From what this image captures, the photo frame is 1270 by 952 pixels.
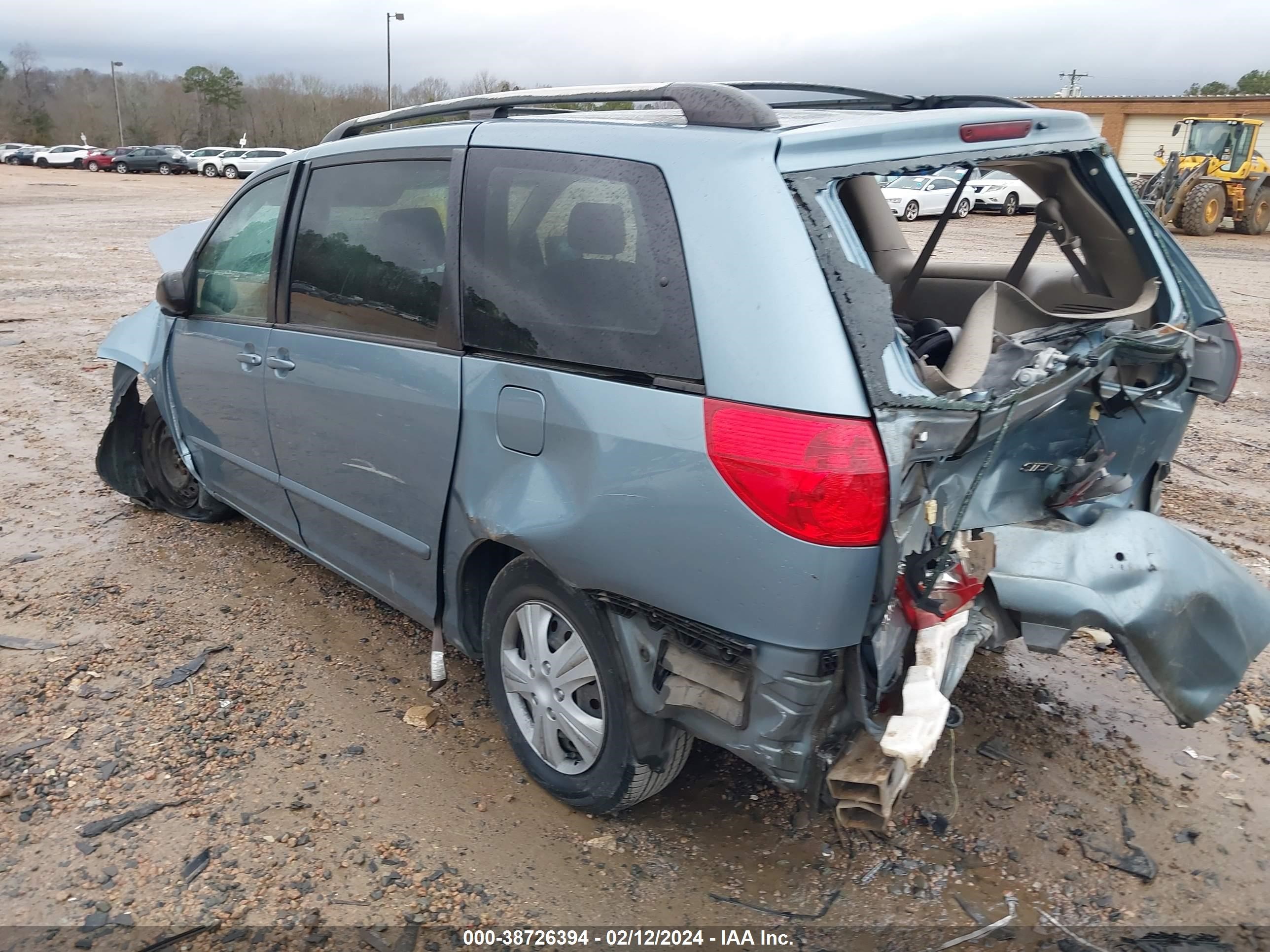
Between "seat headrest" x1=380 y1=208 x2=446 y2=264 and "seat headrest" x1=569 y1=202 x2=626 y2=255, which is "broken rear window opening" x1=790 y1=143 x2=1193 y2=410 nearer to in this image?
"seat headrest" x1=569 y1=202 x2=626 y2=255

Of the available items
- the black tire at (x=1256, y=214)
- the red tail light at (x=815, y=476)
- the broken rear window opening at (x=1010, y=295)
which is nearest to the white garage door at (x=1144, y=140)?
the black tire at (x=1256, y=214)

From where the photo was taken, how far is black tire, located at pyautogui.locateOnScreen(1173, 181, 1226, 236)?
22.0m

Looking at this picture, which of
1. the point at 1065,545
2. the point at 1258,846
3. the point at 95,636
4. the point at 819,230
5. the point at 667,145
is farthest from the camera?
the point at 95,636

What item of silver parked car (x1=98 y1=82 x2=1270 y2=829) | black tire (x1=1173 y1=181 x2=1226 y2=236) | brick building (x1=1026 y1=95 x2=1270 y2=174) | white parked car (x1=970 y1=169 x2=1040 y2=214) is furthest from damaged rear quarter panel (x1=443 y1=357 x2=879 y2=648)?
brick building (x1=1026 y1=95 x2=1270 y2=174)

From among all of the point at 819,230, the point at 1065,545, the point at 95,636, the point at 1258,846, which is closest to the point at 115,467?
the point at 95,636

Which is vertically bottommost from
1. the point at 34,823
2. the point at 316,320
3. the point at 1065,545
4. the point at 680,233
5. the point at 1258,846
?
the point at 34,823

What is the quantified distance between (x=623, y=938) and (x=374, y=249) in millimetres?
2204

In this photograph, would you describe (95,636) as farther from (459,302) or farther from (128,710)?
(459,302)

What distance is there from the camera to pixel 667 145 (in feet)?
7.73

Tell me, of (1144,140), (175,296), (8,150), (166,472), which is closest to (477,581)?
(175,296)

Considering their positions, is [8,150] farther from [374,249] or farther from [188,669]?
[374,249]

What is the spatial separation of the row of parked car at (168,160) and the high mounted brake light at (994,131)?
4494 cm

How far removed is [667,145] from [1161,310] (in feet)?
6.16

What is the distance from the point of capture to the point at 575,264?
2520 millimetres
